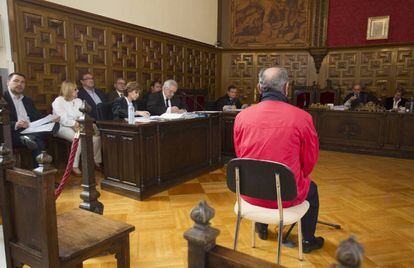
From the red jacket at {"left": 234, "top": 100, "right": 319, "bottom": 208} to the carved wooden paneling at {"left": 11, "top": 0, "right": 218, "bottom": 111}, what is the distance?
380 cm

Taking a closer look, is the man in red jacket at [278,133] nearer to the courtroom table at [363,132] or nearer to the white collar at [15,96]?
the courtroom table at [363,132]

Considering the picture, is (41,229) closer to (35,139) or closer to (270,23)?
(35,139)

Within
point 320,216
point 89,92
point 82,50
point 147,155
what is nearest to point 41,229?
point 147,155

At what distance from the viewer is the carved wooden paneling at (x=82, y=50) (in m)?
4.50

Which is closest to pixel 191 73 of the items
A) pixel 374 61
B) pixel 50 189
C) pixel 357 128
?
pixel 357 128

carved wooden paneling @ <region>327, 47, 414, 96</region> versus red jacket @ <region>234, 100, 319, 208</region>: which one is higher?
carved wooden paneling @ <region>327, 47, 414, 96</region>

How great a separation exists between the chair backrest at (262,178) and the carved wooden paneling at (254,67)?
6758 mm

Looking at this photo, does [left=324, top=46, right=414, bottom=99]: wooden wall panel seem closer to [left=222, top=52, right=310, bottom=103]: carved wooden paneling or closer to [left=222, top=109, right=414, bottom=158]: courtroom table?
[left=222, top=52, right=310, bottom=103]: carved wooden paneling

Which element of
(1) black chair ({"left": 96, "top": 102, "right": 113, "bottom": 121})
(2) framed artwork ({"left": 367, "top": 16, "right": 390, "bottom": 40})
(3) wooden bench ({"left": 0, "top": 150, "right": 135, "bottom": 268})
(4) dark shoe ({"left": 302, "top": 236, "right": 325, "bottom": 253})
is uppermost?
(2) framed artwork ({"left": 367, "top": 16, "right": 390, "bottom": 40})

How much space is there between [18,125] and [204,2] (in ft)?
18.8

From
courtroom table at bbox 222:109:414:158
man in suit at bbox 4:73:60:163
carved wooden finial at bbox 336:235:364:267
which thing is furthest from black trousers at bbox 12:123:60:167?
carved wooden finial at bbox 336:235:364:267

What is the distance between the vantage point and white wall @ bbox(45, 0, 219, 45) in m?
5.53

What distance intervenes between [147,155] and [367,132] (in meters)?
4.62

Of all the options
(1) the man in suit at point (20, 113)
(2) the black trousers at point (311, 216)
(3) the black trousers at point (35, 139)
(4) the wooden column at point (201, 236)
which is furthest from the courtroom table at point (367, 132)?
(4) the wooden column at point (201, 236)
